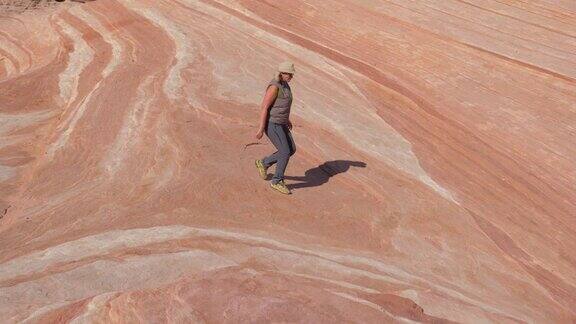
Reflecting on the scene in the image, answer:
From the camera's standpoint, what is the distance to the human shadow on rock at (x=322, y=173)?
8156mm

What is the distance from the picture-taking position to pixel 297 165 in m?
8.76

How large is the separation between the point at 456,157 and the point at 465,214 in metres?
2.04

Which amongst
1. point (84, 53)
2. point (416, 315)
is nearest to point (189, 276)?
point (416, 315)

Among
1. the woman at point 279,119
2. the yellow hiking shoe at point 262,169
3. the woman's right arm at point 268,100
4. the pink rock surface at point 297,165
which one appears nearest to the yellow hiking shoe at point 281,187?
the woman at point 279,119

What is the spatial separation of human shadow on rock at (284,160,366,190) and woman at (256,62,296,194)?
406mm

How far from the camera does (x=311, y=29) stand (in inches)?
586

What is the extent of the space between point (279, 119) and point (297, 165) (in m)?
1.53

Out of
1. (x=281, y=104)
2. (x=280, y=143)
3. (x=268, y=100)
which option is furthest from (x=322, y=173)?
(x=268, y=100)

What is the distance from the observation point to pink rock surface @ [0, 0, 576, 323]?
5531mm

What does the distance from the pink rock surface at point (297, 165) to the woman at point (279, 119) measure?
0.26m

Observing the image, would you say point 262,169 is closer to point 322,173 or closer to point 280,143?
point 280,143

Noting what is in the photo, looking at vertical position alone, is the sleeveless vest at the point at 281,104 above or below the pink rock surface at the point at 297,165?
above

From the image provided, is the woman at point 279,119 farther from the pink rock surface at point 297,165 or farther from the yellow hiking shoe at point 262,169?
the pink rock surface at point 297,165

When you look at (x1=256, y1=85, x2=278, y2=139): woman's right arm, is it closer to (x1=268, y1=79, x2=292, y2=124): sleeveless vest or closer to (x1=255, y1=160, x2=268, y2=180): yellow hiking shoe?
(x1=268, y1=79, x2=292, y2=124): sleeveless vest
